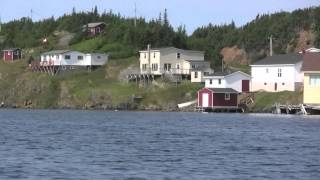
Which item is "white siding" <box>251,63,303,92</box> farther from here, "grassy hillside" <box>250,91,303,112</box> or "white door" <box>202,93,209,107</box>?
"white door" <box>202,93,209,107</box>

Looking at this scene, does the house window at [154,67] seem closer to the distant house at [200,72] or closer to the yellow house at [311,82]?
the distant house at [200,72]

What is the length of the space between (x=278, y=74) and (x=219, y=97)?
1083 cm

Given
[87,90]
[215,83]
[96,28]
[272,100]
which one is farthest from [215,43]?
[272,100]

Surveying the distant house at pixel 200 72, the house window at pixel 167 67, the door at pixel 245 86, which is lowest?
the door at pixel 245 86

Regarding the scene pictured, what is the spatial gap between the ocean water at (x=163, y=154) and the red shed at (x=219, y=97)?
4682 centimetres

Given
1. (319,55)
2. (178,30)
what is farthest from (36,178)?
(178,30)

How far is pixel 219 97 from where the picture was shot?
123 meters

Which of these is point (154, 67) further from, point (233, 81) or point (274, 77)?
point (274, 77)

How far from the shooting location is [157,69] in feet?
495

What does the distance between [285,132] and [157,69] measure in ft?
264

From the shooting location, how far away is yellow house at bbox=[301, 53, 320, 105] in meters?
107

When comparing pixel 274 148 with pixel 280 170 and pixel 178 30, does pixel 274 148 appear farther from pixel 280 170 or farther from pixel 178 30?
pixel 178 30

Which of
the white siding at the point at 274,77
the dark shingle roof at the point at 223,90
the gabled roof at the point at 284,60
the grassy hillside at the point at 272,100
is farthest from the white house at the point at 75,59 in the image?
the grassy hillside at the point at 272,100

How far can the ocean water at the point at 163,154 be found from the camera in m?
38.8
